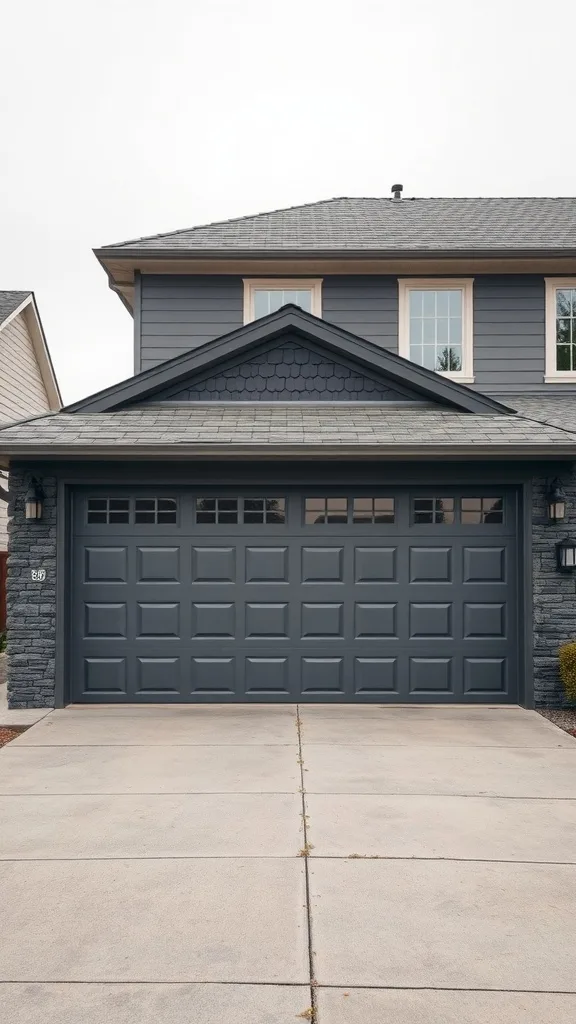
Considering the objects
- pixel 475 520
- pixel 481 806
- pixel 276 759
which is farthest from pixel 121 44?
pixel 481 806

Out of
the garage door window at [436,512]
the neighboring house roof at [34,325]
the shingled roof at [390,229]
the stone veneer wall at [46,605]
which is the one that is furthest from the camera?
the neighboring house roof at [34,325]

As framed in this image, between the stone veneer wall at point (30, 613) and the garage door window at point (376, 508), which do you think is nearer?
the stone veneer wall at point (30, 613)

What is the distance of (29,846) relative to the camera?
466cm

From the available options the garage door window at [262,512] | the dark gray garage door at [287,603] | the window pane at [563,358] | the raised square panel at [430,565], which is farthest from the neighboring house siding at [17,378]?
the window pane at [563,358]

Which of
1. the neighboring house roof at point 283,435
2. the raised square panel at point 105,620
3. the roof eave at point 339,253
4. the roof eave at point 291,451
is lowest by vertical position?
the raised square panel at point 105,620

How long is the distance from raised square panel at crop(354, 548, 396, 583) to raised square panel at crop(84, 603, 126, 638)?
8.80ft

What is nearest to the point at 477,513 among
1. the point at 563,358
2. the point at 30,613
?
the point at 563,358

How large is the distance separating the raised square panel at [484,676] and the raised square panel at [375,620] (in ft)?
3.11

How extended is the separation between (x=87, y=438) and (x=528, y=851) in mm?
5757

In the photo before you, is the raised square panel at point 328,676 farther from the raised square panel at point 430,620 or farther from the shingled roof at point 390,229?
the shingled roof at point 390,229

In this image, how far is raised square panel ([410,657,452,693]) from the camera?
→ 850 centimetres

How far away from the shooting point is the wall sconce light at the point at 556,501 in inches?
325

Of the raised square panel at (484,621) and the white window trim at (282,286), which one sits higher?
the white window trim at (282,286)

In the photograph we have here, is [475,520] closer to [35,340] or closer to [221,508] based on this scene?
[221,508]
